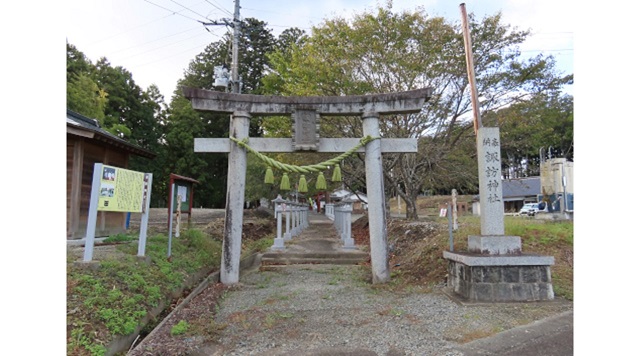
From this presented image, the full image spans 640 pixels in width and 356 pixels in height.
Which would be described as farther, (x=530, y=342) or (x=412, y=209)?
(x=412, y=209)

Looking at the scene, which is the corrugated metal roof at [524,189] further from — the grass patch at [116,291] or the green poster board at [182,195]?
the grass patch at [116,291]

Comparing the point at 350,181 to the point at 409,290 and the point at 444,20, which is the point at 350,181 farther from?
the point at 409,290

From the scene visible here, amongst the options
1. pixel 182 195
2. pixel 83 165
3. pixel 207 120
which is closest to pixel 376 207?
pixel 182 195

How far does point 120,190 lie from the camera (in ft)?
18.7

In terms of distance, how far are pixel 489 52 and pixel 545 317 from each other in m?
10.2

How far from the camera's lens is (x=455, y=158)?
13.9m

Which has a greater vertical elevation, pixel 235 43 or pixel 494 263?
pixel 235 43

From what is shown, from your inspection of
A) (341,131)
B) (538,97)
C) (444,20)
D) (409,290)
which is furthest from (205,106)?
(538,97)

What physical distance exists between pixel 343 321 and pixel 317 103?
13.5 ft

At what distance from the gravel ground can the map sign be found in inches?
74.6

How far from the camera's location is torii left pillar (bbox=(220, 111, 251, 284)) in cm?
677

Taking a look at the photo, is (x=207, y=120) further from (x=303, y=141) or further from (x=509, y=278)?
(x=509, y=278)

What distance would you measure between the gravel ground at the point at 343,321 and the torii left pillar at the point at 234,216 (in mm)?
454

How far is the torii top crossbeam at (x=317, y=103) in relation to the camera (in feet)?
22.5
